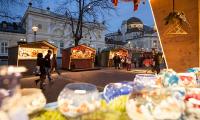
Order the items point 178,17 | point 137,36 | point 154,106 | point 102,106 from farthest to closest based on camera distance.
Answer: point 137,36 < point 178,17 < point 102,106 < point 154,106

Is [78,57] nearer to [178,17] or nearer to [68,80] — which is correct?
[68,80]

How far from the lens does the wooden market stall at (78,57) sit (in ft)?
75.4

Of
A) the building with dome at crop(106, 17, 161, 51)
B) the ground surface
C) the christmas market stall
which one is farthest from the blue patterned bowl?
the building with dome at crop(106, 17, 161, 51)

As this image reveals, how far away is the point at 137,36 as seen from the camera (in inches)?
3002

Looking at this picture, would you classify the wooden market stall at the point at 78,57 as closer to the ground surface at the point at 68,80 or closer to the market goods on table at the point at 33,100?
the ground surface at the point at 68,80

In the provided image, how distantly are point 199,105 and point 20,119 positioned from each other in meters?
0.95

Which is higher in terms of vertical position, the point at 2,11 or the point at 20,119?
the point at 2,11

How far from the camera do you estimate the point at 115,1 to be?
186 inches

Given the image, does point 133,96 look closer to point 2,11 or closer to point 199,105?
point 199,105

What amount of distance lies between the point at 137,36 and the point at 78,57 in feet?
180

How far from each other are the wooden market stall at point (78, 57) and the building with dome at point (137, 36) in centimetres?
4279

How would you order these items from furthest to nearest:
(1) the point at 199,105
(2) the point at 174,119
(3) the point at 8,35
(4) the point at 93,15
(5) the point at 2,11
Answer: (3) the point at 8,35 < (4) the point at 93,15 < (5) the point at 2,11 < (1) the point at 199,105 < (2) the point at 174,119

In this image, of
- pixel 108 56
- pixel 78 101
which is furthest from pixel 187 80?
pixel 108 56

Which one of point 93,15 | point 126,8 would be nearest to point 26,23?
point 93,15
